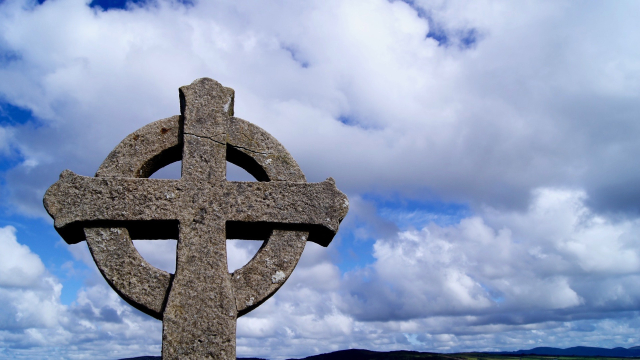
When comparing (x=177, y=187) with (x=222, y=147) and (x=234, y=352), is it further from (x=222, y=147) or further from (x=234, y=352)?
(x=234, y=352)

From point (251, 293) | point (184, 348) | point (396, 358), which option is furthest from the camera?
point (396, 358)

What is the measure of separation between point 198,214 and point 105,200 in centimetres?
93

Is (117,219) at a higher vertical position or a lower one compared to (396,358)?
higher

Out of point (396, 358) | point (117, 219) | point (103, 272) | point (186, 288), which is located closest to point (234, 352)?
point (186, 288)

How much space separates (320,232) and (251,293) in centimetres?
97

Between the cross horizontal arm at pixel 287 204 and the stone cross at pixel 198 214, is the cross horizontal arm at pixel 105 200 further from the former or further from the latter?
the cross horizontal arm at pixel 287 204

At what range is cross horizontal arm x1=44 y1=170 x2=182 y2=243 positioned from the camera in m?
4.52

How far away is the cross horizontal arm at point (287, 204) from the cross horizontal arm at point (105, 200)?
61 centimetres

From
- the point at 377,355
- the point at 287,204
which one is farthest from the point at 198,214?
the point at 377,355

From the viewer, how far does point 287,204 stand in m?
4.77

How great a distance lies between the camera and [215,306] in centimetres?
427

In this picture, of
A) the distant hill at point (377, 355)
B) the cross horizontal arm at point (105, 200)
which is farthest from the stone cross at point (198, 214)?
the distant hill at point (377, 355)

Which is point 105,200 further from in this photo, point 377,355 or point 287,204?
point 377,355

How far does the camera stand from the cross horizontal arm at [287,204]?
4703 mm
